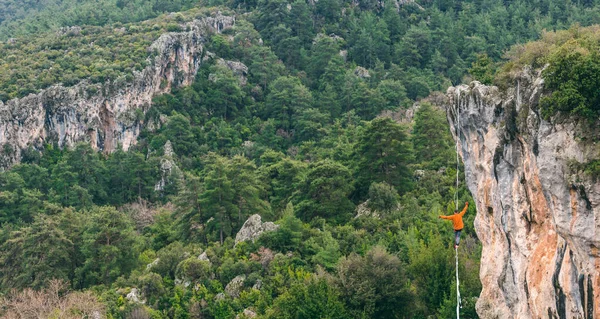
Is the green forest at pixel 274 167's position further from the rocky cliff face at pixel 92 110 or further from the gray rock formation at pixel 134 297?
the rocky cliff face at pixel 92 110

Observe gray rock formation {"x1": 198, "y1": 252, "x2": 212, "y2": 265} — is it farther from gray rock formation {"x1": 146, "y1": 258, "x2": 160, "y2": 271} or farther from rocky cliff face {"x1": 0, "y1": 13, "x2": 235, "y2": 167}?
rocky cliff face {"x1": 0, "y1": 13, "x2": 235, "y2": 167}

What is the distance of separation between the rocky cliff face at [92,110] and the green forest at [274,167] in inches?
45.0

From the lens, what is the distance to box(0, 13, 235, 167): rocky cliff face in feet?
186

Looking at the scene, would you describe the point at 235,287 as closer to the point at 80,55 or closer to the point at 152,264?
the point at 152,264

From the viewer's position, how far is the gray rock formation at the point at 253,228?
37375 millimetres

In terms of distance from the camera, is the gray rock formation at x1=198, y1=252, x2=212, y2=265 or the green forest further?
the gray rock formation at x1=198, y1=252, x2=212, y2=265

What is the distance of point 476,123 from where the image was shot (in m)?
19.6

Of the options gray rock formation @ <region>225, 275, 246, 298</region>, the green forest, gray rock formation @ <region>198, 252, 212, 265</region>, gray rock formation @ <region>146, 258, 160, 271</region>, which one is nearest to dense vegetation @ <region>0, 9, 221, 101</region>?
the green forest

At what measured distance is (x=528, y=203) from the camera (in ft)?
56.4

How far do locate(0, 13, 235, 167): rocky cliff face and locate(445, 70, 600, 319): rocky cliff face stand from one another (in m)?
44.8

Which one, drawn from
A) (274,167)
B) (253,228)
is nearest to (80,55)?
(274,167)

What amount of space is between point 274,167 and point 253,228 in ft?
30.7

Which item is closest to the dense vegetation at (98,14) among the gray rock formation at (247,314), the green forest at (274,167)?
the green forest at (274,167)

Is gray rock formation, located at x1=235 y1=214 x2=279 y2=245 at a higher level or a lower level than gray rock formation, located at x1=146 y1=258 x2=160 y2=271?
higher
